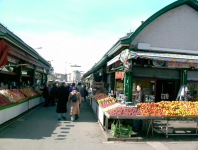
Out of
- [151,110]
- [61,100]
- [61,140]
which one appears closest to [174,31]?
[151,110]

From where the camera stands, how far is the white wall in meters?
9.93

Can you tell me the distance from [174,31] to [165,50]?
4.14ft

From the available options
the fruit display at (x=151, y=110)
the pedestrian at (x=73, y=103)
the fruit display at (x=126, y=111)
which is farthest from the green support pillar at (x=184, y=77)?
the pedestrian at (x=73, y=103)

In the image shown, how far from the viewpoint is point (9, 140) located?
5852 mm

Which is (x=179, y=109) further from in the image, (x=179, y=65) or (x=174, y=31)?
(x=174, y=31)

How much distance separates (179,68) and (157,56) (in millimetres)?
→ 2283

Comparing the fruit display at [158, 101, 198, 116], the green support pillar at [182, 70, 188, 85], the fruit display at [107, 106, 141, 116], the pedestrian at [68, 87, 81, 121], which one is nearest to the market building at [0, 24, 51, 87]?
the pedestrian at [68, 87, 81, 121]

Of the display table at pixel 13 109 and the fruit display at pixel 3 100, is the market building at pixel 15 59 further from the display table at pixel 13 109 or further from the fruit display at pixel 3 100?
the display table at pixel 13 109

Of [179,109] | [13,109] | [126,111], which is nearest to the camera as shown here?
[126,111]

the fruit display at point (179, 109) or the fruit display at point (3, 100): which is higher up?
the fruit display at point (3, 100)

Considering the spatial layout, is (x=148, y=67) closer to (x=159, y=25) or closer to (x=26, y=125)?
(x=159, y=25)

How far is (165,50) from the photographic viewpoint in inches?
394

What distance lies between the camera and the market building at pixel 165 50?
9648 mm

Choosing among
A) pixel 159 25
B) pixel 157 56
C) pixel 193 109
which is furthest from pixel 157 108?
pixel 159 25
